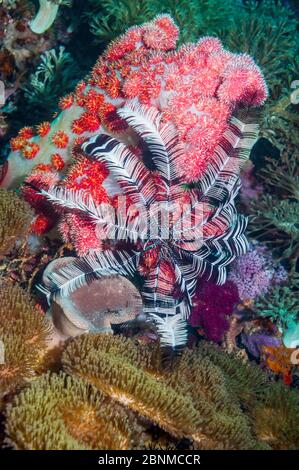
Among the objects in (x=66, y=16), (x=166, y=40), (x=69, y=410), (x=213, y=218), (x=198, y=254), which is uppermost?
(x=166, y=40)

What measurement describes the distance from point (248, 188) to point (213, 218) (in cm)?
190

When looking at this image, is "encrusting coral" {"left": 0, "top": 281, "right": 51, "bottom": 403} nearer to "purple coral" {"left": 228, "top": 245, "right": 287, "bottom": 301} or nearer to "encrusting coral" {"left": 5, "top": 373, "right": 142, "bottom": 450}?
"encrusting coral" {"left": 5, "top": 373, "right": 142, "bottom": 450}

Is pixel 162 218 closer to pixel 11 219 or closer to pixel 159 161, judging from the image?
pixel 159 161

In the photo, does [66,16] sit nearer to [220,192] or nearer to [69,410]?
[220,192]

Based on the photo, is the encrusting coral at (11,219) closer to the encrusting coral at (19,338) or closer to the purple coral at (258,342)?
the encrusting coral at (19,338)

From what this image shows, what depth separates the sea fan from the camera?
3.64 metres

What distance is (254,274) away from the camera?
5145 mm

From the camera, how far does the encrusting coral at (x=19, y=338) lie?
3.00 metres

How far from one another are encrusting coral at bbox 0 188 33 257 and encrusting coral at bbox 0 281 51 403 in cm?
42

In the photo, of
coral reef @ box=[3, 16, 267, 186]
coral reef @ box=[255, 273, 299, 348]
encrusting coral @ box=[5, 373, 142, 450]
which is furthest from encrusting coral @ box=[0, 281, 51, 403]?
coral reef @ box=[255, 273, 299, 348]

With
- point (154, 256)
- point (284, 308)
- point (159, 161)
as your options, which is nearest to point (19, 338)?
point (154, 256)

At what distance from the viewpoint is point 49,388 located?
289cm
